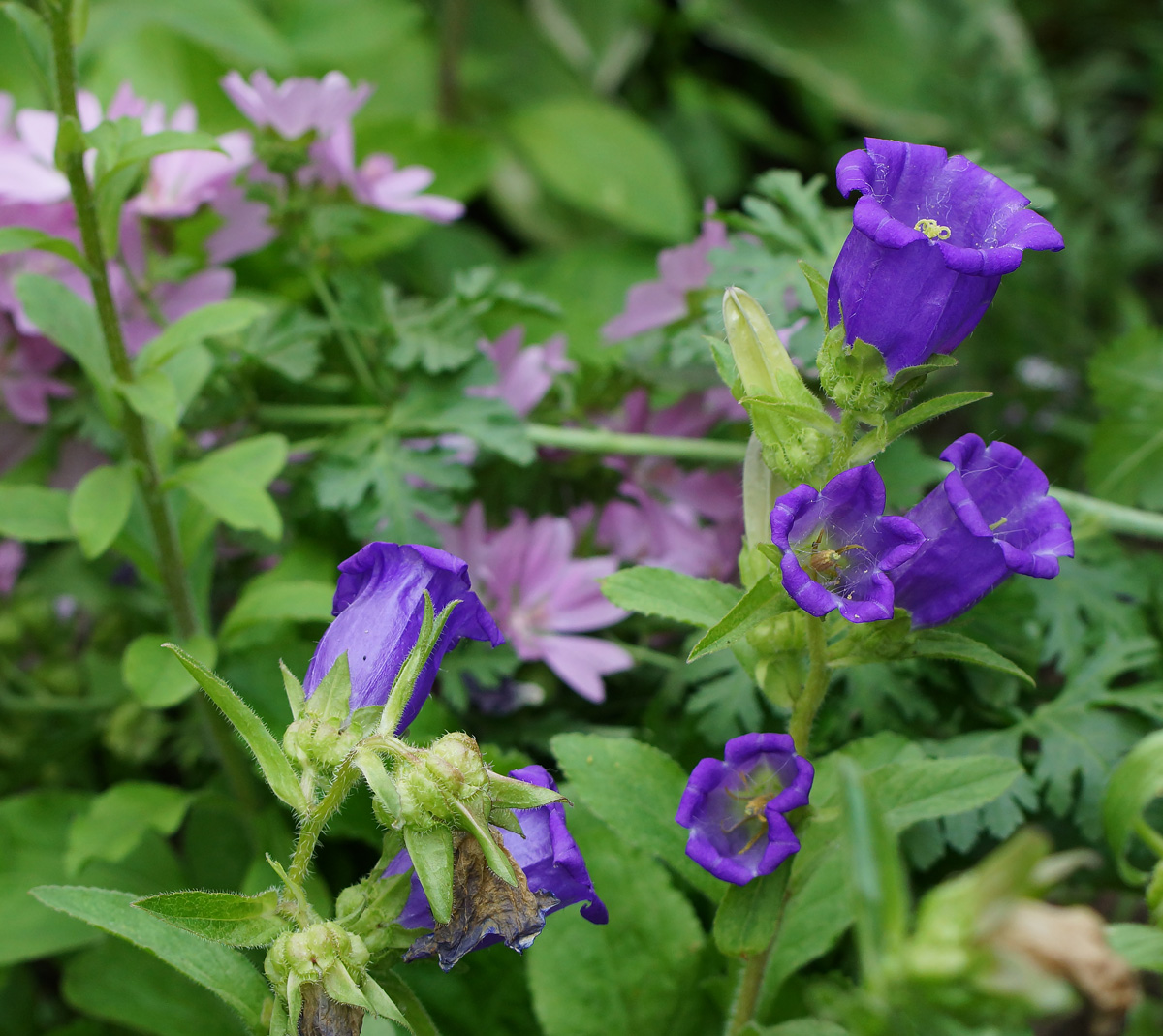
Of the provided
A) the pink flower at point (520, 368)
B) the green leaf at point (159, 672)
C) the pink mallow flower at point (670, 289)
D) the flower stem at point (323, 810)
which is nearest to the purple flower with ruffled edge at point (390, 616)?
the flower stem at point (323, 810)

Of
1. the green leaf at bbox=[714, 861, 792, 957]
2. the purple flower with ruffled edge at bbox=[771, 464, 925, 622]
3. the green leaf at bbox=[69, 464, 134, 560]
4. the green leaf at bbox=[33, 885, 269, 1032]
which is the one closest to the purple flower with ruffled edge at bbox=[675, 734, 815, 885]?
the green leaf at bbox=[714, 861, 792, 957]

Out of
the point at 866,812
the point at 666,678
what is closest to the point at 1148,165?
the point at 666,678

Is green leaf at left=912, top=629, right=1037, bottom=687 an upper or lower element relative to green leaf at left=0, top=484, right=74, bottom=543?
upper

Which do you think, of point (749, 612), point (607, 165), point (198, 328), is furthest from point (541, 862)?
point (607, 165)

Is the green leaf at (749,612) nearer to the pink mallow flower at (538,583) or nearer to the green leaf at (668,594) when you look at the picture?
the green leaf at (668,594)

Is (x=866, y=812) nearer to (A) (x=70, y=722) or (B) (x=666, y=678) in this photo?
(B) (x=666, y=678)

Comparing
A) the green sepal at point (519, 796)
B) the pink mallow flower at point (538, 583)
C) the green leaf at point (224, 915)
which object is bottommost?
the pink mallow flower at point (538, 583)

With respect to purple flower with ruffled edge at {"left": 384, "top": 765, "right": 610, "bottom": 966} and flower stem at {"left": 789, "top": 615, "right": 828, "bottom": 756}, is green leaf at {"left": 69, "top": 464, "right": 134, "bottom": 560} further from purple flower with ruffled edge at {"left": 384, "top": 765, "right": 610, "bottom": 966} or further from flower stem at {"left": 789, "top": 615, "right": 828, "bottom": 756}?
flower stem at {"left": 789, "top": 615, "right": 828, "bottom": 756}
